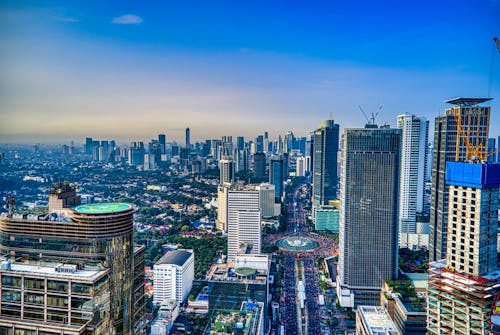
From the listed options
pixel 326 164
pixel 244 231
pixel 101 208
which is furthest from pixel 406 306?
pixel 326 164

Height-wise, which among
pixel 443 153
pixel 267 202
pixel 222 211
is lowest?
pixel 222 211

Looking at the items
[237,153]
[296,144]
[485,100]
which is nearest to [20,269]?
[485,100]

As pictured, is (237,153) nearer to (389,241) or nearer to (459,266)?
(389,241)

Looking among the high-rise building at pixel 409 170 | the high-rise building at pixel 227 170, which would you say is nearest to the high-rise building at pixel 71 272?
the high-rise building at pixel 409 170

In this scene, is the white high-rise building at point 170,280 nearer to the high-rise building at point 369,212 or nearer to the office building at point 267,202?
the high-rise building at point 369,212

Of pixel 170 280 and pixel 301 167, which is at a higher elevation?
Result: pixel 301 167

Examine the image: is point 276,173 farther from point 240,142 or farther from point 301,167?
point 301,167
